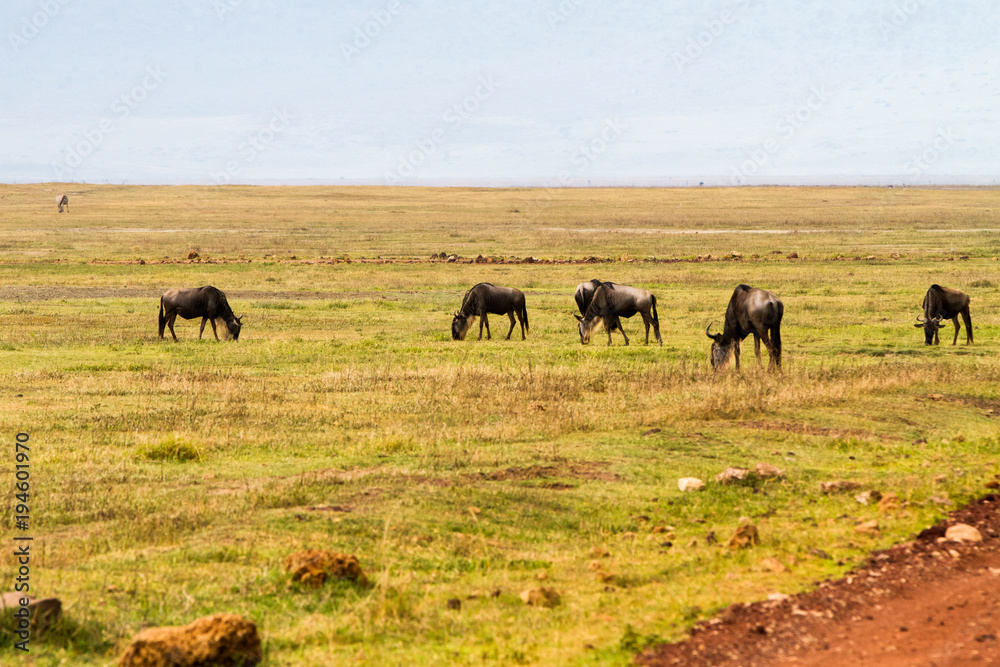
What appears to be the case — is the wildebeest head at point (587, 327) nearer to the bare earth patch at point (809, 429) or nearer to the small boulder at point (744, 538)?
the bare earth patch at point (809, 429)

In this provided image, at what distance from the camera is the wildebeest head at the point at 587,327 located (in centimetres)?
2695

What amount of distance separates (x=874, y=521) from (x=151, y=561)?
23.4 feet

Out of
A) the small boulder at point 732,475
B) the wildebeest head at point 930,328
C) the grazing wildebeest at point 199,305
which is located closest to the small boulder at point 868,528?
the small boulder at point 732,475

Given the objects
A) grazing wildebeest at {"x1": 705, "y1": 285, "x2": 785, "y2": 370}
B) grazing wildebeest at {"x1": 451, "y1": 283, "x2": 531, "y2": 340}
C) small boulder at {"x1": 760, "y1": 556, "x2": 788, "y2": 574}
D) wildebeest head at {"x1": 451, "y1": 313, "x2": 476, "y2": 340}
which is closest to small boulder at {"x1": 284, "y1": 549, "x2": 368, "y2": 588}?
small boulder at {"x1": 760, "y1": 556, "x2": 788, "y2": 574}

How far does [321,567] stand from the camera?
26.9ft

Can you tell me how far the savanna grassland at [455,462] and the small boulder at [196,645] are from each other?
33cm

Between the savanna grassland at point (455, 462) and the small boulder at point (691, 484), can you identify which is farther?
the small boulder at point (691, 484)

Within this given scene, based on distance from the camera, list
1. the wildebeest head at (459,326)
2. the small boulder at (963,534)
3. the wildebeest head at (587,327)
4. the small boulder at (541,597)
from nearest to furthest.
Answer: the small boulder at (541,597)
the small boulder at (963,534)
the wildebeest head at (587,327)
the wildebeest head at (459,326)

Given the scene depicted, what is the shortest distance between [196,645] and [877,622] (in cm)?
492

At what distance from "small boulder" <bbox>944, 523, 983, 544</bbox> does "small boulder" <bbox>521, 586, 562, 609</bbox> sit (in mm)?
4012

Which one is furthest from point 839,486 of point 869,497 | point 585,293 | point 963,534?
point 585,293

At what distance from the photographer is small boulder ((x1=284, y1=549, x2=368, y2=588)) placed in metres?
8.15

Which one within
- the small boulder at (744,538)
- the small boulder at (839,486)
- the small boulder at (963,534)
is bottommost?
the small boulder at (839,486)

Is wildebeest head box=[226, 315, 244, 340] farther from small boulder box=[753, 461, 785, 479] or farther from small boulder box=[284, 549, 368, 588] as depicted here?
small boulder box=[284, 549, 368, 588]
